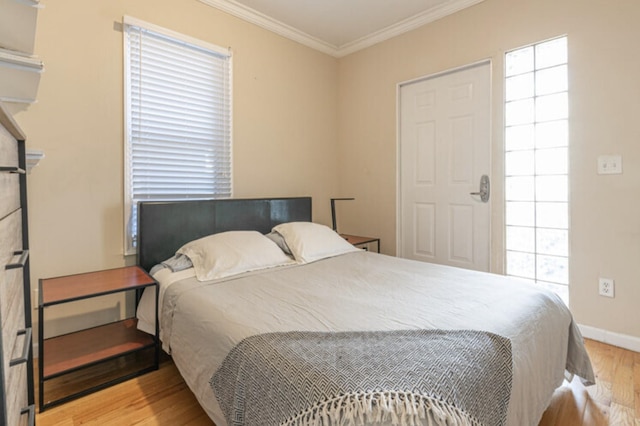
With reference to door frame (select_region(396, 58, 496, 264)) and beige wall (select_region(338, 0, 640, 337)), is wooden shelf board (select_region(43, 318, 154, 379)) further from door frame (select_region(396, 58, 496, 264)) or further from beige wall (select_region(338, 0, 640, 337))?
beige wall (select_region(338, 0, 640, 337))

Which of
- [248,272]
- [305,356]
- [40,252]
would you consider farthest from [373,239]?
[40,252]

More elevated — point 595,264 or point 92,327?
point 595,264

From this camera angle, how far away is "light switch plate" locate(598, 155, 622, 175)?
2.24m

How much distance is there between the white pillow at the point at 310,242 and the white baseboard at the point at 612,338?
5.89 feet

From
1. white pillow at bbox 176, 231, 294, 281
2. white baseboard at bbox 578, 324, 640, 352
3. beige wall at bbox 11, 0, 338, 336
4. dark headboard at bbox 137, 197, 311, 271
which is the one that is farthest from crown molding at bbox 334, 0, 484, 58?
white baseboard at bbox 578, 324, 640, 352

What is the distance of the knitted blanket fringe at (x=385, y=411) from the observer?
2.80 feet

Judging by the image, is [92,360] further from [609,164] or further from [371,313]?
[609,164]

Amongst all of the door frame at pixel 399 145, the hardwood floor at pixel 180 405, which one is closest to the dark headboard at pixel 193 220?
the hardwood floor at pixel 180 405

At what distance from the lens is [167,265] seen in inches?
88.2

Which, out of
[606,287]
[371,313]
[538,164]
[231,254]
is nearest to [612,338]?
[606,287]

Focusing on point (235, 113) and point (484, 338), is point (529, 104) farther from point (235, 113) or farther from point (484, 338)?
point (235, 113)

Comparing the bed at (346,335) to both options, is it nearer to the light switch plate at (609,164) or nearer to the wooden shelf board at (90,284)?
the wooden shelf board at (90,284)

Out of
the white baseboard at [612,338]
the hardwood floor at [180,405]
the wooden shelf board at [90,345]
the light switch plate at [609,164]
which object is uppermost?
the light switch plate at [609,164]

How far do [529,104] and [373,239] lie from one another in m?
1.81
